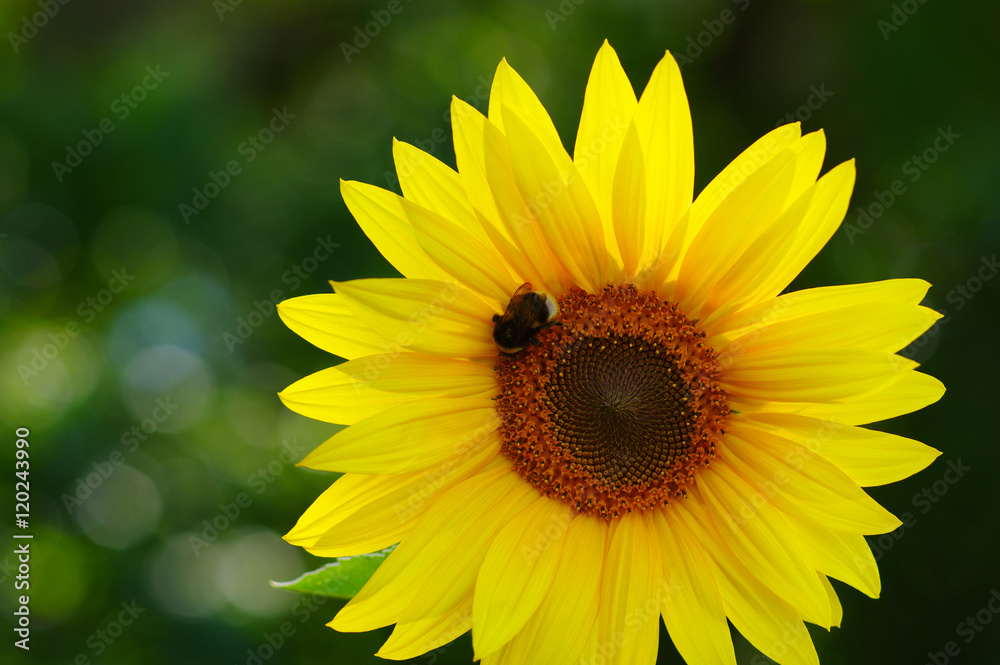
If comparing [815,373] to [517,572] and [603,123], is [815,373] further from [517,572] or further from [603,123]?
[517,572]

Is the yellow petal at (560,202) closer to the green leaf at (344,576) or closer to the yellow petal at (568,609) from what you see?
the yellow petal at (568,609)

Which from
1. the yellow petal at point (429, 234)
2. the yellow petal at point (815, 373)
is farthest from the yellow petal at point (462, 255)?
the yellow petal at point (815, 373)

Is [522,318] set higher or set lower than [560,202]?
lower

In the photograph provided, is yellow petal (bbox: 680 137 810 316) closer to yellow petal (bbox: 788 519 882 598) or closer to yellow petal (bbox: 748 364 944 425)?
yellow petal (bbox: 748 364 944 425)

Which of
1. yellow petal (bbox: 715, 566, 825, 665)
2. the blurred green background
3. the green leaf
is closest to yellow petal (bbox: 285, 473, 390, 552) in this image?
the green leaf

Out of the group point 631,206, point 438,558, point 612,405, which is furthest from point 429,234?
point 438,558

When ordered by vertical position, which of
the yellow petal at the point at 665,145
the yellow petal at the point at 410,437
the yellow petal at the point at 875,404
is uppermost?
the yellow petal at the point at 665,145
